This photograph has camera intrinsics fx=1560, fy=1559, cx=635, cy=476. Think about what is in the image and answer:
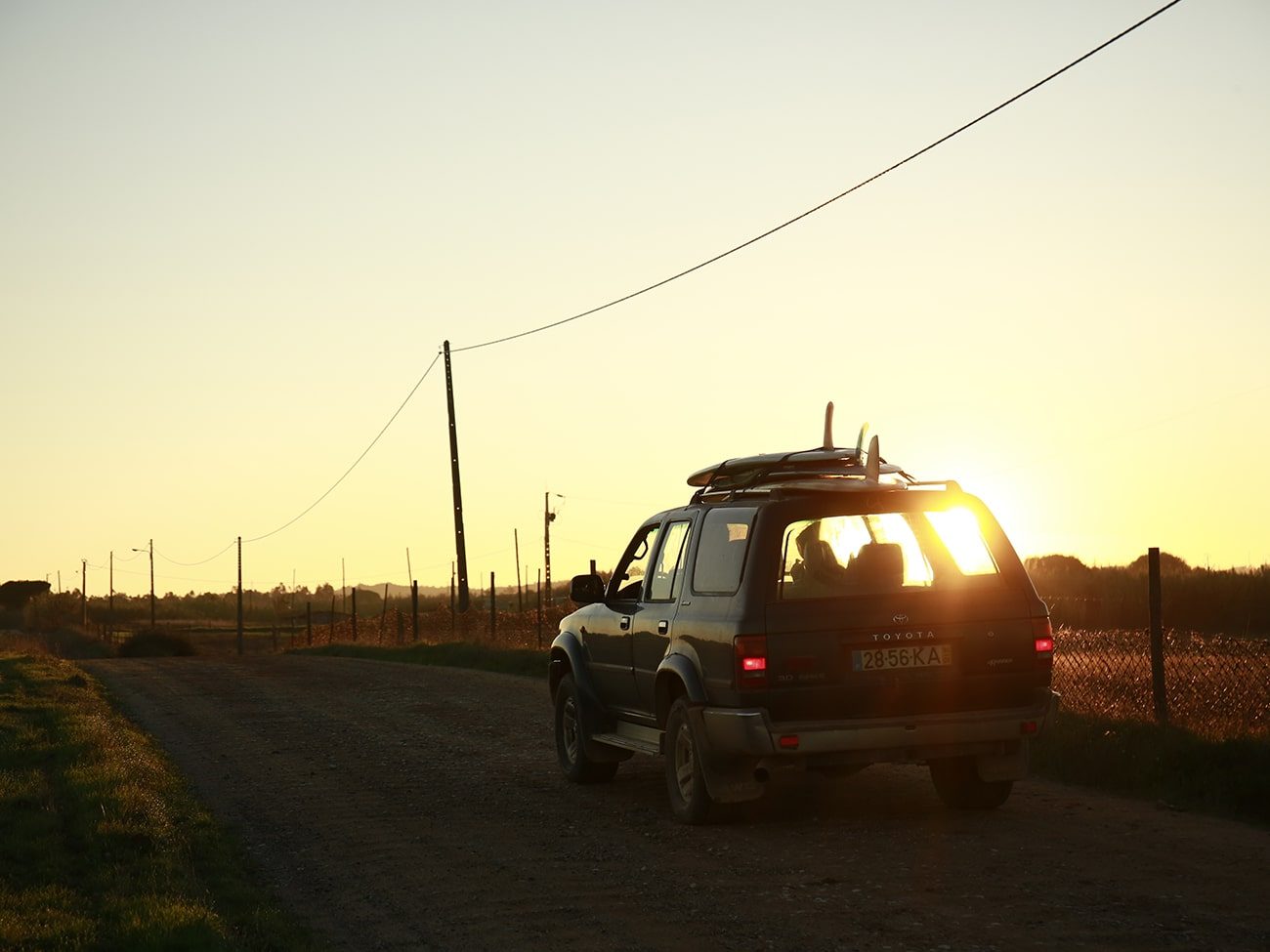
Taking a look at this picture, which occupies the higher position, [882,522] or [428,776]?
[882,522]

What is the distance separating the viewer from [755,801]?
425 inches

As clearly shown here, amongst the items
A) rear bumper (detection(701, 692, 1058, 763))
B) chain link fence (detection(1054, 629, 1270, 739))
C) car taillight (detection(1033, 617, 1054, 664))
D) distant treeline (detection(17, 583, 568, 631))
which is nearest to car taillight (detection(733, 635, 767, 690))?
rear bumper (detection(701, 692, 1058, 763))

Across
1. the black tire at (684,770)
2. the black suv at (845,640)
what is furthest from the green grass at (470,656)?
the black suv at (845,640)

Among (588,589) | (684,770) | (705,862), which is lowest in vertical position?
(705,862)

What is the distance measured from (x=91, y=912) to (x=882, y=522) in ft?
17.2

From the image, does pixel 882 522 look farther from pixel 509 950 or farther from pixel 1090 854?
pixel 509 950

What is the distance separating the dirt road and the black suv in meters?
0.48

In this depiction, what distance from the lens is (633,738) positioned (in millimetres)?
11305

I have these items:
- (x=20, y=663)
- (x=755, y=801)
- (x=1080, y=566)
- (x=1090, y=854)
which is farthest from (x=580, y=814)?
(x=1080, y=566)

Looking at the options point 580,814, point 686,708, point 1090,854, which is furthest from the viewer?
point 580,814

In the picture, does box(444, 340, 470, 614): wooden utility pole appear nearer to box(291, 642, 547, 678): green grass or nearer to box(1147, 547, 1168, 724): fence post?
box(291, 642, 547, 678): green grass

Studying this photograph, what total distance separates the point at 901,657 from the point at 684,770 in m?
1.72

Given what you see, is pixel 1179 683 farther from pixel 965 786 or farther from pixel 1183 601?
pixel 1183 601

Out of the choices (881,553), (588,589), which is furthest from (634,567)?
(881,553)
